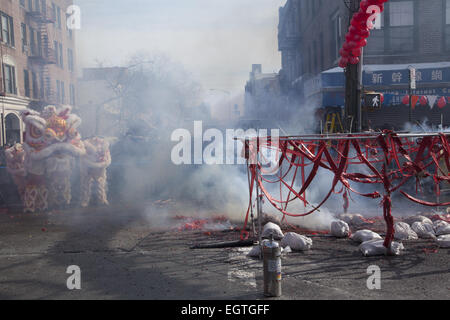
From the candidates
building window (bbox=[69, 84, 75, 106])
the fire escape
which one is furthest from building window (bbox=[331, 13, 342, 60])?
the fire escape

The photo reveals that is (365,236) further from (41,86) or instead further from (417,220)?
(41,86)

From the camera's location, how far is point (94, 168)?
1148 cm

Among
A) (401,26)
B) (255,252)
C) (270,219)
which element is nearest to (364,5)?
(270,219)

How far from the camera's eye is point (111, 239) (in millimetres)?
7938

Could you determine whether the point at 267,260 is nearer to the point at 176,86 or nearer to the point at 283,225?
the point at 283,225

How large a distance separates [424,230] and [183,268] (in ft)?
14.9

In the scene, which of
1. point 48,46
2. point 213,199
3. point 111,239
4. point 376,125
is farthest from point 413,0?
point 48,46

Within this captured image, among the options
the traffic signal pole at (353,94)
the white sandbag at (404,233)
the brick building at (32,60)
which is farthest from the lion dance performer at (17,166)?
the brick building at (32,60)

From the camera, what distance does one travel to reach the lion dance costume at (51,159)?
10.9 meters

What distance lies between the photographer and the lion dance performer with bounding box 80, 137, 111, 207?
37.5 ft

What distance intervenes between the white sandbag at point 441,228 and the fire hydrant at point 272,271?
4.20m

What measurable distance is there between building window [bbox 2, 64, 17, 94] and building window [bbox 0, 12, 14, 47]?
148 cm

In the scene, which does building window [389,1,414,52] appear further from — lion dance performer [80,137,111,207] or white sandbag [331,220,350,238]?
lion dance performer [80,137,111,207]
